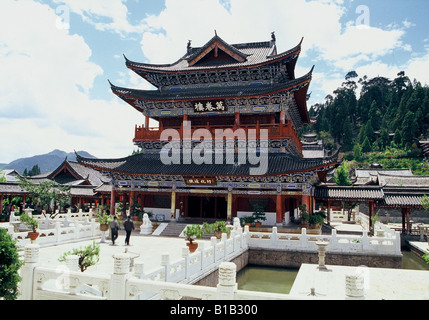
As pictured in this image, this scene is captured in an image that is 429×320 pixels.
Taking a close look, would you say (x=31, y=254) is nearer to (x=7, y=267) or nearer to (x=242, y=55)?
(x=7, y=267)

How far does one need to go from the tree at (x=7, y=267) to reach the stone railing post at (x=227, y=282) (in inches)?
149

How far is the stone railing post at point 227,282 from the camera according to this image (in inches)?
252

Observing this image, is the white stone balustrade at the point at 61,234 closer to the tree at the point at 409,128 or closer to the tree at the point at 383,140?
the tree at the point at 409,128

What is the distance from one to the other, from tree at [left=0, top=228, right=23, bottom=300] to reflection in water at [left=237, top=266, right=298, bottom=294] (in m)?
9.32

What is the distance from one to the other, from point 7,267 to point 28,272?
1.48 meters

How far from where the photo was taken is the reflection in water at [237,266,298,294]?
14.2m

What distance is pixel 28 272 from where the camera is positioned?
26.0ft

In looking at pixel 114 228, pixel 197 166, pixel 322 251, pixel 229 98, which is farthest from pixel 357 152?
pixel 114 228

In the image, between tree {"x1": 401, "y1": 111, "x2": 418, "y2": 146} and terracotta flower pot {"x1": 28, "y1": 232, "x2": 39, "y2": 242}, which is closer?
terracotta flower pot {"x1": 28, "y1": 232, "x2": 39, "y2": 242}

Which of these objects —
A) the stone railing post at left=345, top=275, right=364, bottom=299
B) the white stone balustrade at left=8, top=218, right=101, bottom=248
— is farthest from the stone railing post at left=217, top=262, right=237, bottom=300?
the white stone balustrade at left=8, top=218, right=101, bottom=248

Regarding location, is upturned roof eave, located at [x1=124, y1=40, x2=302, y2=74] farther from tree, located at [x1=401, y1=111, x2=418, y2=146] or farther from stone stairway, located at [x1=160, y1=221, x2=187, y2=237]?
tree, located at [x1=401, y1=111, x2=418, y2=146]

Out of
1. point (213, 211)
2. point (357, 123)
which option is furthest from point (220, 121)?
point (357, 123)

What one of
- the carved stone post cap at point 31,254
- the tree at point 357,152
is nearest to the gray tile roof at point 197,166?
the carved stone post cap at point 31,254
